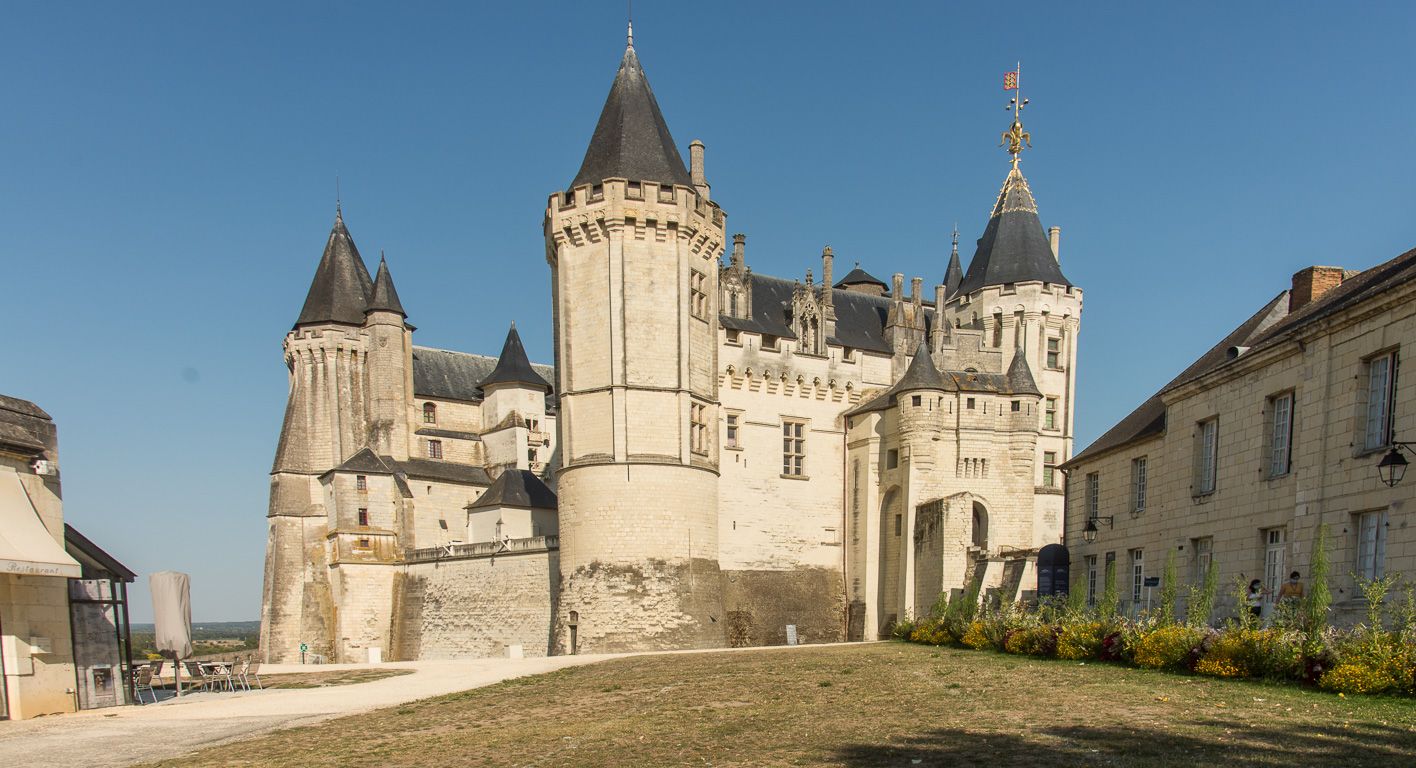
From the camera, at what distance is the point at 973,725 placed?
953 centimetres

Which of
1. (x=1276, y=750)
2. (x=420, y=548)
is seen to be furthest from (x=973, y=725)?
(x=420, y=548)

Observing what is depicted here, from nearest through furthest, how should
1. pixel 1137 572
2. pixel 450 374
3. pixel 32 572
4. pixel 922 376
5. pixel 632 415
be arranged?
pixel 32 572, pixel 1137 572, pixel 632 415, pixel 922 376, pixel 450 374

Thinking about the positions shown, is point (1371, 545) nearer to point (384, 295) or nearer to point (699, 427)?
point (699, 427)

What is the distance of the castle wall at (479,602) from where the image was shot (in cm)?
3053

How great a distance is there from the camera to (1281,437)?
16.0 m

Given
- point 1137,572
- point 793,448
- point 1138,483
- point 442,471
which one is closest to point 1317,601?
point 1137,572

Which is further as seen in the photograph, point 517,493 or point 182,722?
point 517,493

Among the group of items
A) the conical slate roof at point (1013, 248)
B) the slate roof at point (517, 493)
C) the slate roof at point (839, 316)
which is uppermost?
the conical slate roof at point (1013, 248)

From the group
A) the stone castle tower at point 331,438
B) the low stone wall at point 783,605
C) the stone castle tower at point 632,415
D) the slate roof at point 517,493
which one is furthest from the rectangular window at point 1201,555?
the stone castle tower at point 331,438

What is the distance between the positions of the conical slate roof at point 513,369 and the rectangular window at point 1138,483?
24362mm

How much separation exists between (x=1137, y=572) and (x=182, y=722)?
15.7m

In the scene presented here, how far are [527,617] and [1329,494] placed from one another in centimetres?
2122

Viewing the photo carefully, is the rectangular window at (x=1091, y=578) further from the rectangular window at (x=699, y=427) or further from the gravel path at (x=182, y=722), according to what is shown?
the gravel path at (x=182, y=722)

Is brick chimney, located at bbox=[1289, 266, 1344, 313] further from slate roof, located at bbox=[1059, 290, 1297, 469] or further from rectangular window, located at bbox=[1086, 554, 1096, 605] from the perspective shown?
rectangular window, located at bbox=[1086, 554, 1096, 605]
